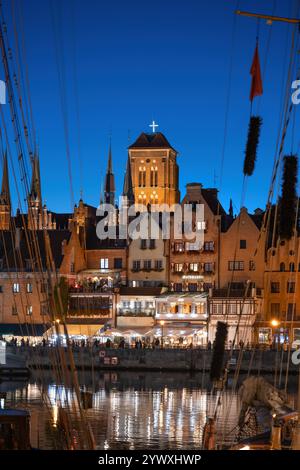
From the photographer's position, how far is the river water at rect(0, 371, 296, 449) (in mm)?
39875

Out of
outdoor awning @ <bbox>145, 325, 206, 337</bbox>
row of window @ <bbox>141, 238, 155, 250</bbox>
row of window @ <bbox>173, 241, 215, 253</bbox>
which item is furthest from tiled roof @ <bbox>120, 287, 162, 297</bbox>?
row of window @ <bbox>141, 238, 155, 250</bbox>

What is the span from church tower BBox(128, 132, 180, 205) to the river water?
265ft

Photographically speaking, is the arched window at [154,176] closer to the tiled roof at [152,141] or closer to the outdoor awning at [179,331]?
the tiled roof at [152,141]

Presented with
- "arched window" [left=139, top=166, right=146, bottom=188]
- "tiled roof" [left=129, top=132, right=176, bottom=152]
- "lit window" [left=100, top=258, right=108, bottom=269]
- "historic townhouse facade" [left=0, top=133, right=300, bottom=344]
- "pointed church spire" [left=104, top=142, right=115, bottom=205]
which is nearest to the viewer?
"historic townhouse facade" [left=0, top=133, right=300, bottom=344]

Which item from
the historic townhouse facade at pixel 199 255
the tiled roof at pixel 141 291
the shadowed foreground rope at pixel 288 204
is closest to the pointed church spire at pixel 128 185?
the historic townhouse facade at pixel 199 255

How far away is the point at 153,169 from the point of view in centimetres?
15662

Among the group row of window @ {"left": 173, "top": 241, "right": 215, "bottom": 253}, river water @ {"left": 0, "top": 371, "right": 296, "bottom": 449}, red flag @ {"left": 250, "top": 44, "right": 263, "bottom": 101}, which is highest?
red flag @ {"left": 250, "top": 44, "right": 263, "bottom": 101}

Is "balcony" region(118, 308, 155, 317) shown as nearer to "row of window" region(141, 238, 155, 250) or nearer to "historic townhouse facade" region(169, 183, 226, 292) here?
"historic townhouse facade" region(169, 183, 226, 292)

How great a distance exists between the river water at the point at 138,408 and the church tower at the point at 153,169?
80.9m

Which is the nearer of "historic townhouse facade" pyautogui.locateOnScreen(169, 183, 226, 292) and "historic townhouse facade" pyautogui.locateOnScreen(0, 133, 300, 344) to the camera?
"historic townhouse facade" pyautogui.locateOnScreen(0, 133, 300, 344)

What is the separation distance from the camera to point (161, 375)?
7562 cm

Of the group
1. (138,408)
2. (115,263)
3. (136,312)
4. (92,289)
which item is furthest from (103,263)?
(138,408)

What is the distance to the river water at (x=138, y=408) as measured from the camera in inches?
1570
